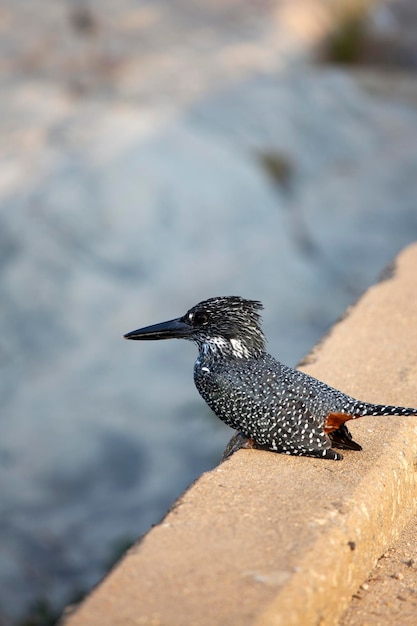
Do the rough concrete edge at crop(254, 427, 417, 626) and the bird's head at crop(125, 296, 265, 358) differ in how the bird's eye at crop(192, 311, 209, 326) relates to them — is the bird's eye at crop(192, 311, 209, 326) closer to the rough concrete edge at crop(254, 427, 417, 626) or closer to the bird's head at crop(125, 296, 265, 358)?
the bird's head at crop(125, 296, 265, 358)

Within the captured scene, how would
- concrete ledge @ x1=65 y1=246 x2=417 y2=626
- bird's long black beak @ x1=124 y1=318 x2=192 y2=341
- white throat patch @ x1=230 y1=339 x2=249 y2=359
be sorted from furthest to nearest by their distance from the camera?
bird's long black beak @ x1=124 y1=318 x2=192 y2=341 → white throat patch @ x1=230 y1=339 x2=249 y2=359 → concrete ledge @ x1=65 y1=246 x2=417 y2=626

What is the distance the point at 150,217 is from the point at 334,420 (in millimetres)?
7576

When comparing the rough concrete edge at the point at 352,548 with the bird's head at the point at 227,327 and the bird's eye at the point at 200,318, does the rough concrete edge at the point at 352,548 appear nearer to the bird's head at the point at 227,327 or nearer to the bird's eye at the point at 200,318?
the bird's head at the point at 227,327

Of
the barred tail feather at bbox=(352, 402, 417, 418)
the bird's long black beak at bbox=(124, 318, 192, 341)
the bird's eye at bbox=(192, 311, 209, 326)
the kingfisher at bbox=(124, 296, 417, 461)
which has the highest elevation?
the bird's long black beak at bbox=(124, 318, 192, 341)

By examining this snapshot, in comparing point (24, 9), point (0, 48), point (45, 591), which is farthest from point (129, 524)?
point (24, 9)

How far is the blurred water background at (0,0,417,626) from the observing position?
8.64 m

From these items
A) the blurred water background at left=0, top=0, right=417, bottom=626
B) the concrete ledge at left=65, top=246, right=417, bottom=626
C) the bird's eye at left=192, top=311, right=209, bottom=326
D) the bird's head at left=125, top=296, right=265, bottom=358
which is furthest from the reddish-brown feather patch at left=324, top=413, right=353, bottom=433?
the blurred water background at left=0, top=0, right=417, bottom=626

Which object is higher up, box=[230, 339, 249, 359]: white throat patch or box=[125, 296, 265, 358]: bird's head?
box=[125, 296, 265, 358]: bird's head

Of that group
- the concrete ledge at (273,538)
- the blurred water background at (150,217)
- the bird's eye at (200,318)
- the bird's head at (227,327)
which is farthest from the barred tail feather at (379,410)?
the blurred water background at (150,217)

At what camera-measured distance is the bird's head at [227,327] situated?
3.67m

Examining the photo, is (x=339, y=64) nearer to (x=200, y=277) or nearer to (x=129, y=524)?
(x=200, y=277)

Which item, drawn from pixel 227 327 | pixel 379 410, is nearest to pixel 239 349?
pixel 227 327

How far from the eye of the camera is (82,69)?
1190 cm

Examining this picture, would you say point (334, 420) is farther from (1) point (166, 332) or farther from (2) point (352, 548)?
(1) point (166, 332)
